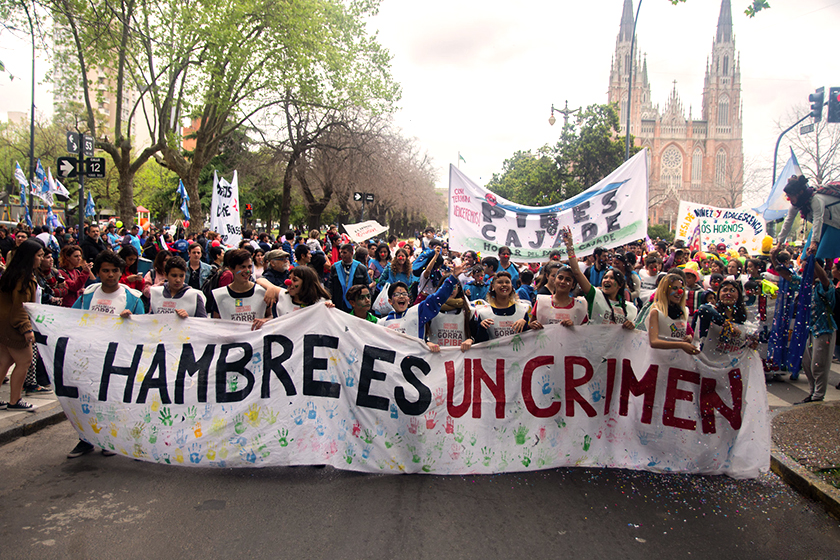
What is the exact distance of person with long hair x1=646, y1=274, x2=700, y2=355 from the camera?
4676 mm

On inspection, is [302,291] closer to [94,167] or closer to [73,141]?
[94,167]

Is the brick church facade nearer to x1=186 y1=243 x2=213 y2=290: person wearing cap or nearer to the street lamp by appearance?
the street lamp

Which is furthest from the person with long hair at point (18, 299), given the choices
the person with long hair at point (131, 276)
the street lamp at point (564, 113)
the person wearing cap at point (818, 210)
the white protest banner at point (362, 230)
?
the street lamp at point (564, 113)

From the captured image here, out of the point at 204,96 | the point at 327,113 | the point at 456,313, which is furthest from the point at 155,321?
the point at 327,113

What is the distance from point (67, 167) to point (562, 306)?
9.96 m

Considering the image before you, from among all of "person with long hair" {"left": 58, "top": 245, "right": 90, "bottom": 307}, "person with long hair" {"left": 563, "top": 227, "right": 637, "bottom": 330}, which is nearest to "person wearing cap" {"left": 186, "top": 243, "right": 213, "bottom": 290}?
"person with long hair" {"left": 58, "top": 245, "right": 90, "bottom": 307}

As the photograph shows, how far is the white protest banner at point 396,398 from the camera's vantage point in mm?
4469

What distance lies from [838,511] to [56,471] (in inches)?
230

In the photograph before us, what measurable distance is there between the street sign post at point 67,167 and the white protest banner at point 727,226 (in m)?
14.7

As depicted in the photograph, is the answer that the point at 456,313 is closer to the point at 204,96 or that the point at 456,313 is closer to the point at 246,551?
the point at 246,551

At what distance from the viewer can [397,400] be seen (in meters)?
4.53

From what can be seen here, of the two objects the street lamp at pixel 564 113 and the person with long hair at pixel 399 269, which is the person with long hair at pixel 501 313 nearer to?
the person with long hair at pixel 399 269

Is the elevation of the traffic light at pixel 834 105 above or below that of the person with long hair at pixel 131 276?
above

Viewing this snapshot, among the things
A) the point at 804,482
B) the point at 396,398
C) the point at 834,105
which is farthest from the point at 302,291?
the point at 834,105
